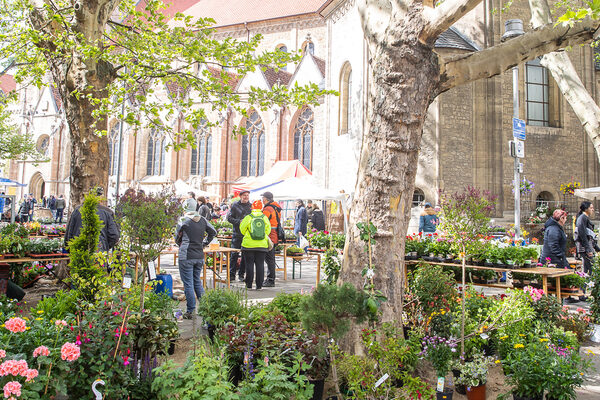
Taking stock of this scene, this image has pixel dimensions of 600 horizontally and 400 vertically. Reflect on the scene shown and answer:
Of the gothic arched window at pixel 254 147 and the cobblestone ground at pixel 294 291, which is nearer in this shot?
the cobblestone ground at pixel 294 291

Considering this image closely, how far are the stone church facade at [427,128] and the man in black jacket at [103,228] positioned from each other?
297cm

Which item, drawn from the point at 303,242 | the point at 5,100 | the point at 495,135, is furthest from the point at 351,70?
the point at 5,100

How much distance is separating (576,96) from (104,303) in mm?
10742

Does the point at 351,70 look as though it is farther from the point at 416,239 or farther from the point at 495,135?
the point at 416,239

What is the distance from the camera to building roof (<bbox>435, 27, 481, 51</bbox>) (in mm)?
16281

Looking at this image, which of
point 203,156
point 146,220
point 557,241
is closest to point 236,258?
point 146,220

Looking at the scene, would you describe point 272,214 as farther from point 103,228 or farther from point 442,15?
point 442,15

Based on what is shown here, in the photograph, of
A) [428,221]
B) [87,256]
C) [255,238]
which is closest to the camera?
[87,256]

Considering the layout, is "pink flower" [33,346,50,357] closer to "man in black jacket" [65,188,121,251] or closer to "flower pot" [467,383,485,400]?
"flower pot" [467,383,485,400]

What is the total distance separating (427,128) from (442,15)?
43.9 feet

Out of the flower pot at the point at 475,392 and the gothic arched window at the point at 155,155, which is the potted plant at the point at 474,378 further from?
the gothic arched window at the point at 155,155

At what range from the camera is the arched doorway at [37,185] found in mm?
42513

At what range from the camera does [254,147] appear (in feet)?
105

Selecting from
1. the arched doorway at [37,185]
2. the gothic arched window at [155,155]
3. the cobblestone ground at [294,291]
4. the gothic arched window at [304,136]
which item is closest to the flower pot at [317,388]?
the cobblestone ground at [294,291]
